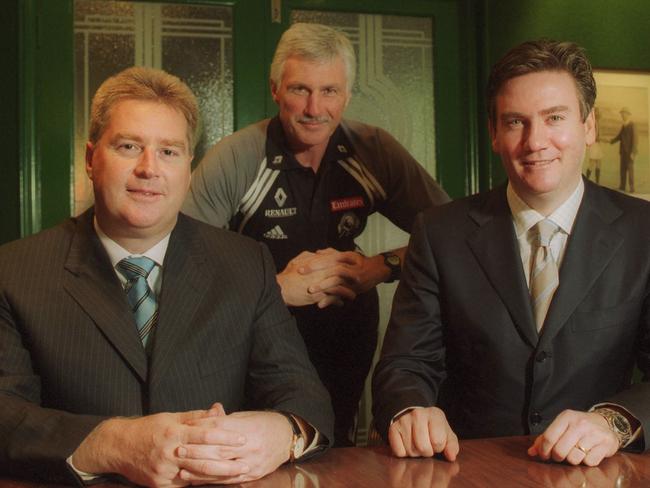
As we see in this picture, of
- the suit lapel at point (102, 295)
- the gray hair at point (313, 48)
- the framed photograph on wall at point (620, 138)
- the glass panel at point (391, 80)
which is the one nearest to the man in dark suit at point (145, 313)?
the suit lapel at point (102, 295)

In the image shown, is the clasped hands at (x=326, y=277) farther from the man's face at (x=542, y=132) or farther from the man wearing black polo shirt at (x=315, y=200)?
the man's face at (x=542, y=132)

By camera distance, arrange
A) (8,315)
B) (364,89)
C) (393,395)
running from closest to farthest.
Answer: (8,315) < (393,395) < (364,89)

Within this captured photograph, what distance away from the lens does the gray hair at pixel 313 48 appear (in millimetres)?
3035

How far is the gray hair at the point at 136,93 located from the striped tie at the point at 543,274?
98 centimetres

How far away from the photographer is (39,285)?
5.89 feet

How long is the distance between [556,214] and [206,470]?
3.93ft

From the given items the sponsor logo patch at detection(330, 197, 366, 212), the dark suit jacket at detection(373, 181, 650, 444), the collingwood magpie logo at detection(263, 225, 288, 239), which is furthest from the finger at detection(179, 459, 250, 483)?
the sponsor logo patch at detection(330, 197, 366, 212)

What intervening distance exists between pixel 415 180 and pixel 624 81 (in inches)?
50.4

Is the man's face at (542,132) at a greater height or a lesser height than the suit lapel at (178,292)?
greater

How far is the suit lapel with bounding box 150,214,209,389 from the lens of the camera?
178cm

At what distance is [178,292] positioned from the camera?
1879 millimetres

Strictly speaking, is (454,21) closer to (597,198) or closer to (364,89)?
(364,89)

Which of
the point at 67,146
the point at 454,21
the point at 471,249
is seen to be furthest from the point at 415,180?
the point at 67,146

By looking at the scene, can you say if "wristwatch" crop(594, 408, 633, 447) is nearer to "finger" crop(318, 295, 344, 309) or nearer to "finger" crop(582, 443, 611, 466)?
"finger" crop(582, 443, 611, 466)
